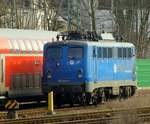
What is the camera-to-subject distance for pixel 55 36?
27219 millimetres

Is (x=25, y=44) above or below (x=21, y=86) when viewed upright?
above

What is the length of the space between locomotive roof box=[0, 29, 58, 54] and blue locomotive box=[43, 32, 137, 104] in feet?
2.55

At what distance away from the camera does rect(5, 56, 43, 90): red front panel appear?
2355cm

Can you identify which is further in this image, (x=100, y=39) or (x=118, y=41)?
(x=118, y=41)

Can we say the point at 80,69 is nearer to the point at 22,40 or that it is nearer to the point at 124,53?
the point at 22,40

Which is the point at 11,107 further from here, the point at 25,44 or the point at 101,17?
the point at 101,17

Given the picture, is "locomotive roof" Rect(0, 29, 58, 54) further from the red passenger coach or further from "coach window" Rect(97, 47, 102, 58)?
"coach window" Rect(97, 47, 102, 58)

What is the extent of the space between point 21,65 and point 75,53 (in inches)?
92.4

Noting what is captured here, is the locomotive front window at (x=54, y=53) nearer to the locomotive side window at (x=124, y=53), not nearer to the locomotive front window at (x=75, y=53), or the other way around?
the locomotive front window at (x=75, y=53)

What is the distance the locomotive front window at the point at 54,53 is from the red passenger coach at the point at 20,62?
703 mm

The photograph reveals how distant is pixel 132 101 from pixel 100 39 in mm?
3285

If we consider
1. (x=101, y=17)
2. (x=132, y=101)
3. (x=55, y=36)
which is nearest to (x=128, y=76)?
(x=132, y=101)

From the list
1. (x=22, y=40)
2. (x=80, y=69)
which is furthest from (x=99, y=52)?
(x=22, y=40)

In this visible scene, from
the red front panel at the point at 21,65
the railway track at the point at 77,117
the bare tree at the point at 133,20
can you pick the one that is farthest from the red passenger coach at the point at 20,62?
the bare tree at the point at 133,20
